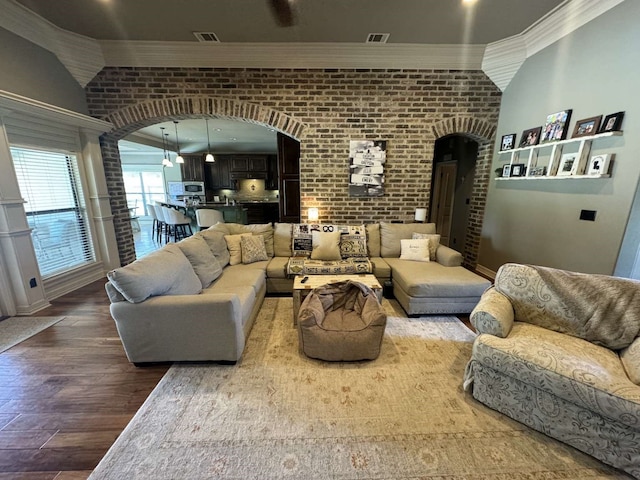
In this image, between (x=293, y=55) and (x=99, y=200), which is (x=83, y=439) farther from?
(x=293, y=55)

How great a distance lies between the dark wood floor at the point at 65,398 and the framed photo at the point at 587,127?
4312mm

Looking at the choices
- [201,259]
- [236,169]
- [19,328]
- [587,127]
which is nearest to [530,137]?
[587,127]

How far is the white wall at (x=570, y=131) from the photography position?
221 cm

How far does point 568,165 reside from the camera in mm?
2629

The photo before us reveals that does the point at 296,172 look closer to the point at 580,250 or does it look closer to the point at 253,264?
the point at 253,264

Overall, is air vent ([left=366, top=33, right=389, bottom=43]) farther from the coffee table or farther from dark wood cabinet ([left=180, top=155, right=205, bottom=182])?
dark wood cabinet ([left=180, top=155, right=205, bottom=182])

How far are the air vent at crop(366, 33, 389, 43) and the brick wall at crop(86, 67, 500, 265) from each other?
368 mm

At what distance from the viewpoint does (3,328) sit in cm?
250

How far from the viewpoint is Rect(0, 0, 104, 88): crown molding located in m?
2.61

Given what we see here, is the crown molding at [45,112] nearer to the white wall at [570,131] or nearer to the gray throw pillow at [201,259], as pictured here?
the gray throw pillow at [201,259]

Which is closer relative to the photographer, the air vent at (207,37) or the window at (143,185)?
the air vent at (207,37)

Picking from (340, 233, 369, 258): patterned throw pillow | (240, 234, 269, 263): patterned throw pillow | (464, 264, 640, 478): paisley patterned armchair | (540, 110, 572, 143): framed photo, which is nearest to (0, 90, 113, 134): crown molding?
(240, 234, 269, 263): patterned throw pillow

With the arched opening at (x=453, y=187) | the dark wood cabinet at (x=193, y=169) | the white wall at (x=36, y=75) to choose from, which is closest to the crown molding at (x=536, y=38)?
the arched opening at (x=453, y=187)

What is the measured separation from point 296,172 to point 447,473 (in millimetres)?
4511
